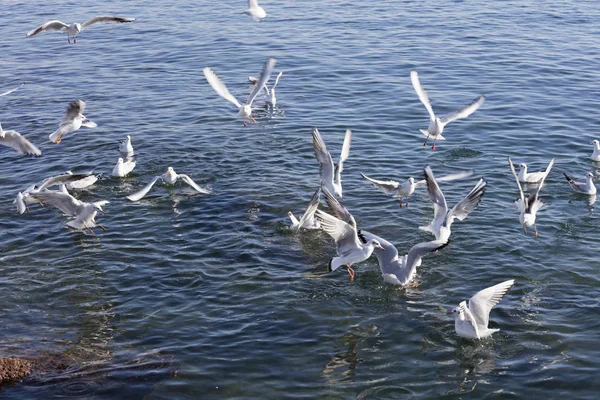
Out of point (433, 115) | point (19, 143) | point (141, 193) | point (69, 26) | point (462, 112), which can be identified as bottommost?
point (141, 193)

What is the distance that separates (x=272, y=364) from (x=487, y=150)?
10714 millimetres

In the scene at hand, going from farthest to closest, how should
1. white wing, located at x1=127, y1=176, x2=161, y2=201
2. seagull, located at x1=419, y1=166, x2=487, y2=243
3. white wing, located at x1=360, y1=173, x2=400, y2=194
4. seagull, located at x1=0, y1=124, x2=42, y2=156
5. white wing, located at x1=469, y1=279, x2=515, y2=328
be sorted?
seagull, located at x1=0, y1=124, x2=42, y2=156 → white wing, located at x1=127, y1=176, x2=161, y2=201 → white wing, located at x1=360, y1=173, x2=400, y2=194 → seagull, located at x1=419, y1=166, x2=487, y2=243 → white wing, located at x1=469, y1=279, x2=515, y2=328

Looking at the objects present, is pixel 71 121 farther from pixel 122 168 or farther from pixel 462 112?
pixel 462 112

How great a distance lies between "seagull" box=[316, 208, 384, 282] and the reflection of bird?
899cm

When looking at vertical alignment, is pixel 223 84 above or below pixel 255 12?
below

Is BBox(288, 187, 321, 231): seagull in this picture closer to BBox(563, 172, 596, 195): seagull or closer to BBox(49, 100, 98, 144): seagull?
BBox(563, 172, 596, 195): seagull

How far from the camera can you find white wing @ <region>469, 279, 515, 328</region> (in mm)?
11977

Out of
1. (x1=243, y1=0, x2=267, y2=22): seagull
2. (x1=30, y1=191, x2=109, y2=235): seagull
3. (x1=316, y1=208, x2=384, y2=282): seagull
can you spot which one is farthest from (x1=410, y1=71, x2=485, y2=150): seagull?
(x1=30, y1=191, x2=109, y2=235): seagull

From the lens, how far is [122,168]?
18.6 meters

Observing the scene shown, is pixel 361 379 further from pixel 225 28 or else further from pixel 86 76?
pixel 225 28

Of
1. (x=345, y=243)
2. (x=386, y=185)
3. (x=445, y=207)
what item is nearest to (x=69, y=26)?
(x=386, y=185)

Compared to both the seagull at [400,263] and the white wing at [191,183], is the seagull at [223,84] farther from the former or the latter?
the seagull at [400,263]

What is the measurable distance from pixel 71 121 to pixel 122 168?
8.37 feet

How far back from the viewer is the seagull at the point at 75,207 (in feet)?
52.4
